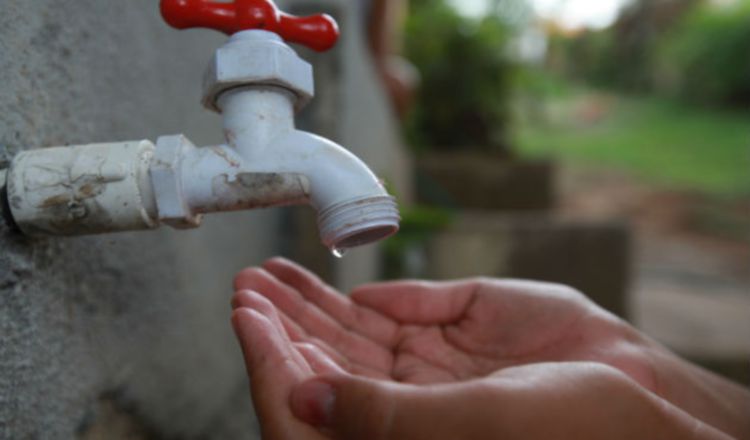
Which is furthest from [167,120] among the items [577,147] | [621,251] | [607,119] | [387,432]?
[607,119]

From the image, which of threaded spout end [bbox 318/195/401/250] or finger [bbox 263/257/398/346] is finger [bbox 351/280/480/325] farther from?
threaded spout end [bbox 318/195/401/250]

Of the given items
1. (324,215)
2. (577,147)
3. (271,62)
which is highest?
(271,62)

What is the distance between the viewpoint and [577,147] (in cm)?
990

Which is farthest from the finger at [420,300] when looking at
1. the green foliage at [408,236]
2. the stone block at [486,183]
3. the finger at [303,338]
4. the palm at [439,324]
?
the stone block at [486,183]

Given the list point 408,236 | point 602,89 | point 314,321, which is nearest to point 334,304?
point 314,321

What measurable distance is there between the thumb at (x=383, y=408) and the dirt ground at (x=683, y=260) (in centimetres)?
201

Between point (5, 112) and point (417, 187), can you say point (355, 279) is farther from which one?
point (417, 187)

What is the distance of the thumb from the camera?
46 centimetres

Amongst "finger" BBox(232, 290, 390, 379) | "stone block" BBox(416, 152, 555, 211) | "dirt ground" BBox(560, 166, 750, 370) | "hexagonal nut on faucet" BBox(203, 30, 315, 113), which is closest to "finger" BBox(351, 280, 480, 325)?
"finger" BBox(232, 290, 390, 379)

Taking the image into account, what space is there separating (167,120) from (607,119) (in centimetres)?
1267

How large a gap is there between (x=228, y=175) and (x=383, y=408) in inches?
10.7

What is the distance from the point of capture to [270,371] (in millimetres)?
524

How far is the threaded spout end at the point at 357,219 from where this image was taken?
54 cm

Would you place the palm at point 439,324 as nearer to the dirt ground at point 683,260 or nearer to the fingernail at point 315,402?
the fingernail at point 315,402
